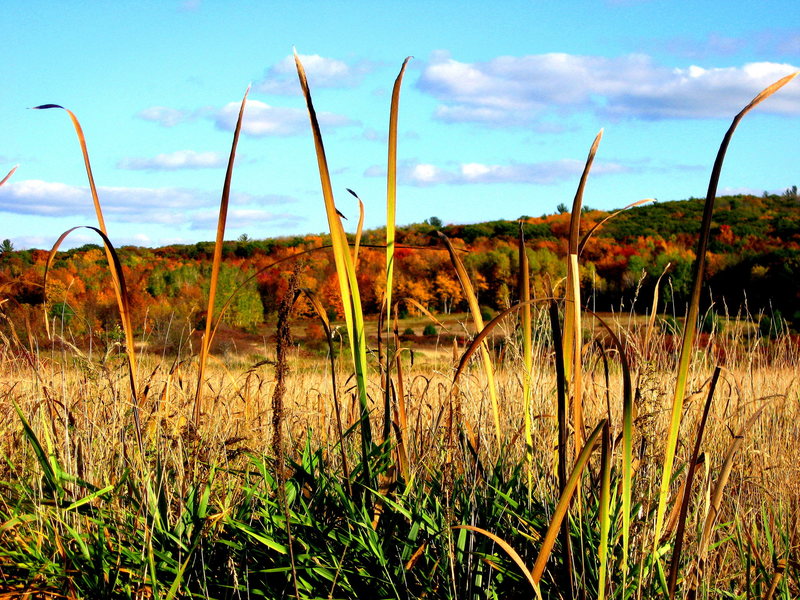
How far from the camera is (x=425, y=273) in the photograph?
703 inches

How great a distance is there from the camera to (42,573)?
1855mm

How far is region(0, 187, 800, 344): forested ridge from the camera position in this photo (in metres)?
12.1

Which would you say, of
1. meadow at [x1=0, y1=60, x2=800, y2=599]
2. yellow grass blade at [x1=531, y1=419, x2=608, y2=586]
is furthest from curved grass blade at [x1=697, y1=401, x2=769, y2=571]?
yellow grass blade at [x1=531, y1=419, x2=608, y2=586]

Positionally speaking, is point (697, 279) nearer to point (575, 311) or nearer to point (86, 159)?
point (575, 311)

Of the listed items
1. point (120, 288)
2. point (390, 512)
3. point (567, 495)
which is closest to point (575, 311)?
point (567, 495)

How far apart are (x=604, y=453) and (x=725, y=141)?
660 millimetres

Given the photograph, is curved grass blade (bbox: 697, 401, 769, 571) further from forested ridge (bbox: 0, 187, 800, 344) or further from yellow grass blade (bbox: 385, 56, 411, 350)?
forested ridge (bbox: 0, 187, 800, 344)

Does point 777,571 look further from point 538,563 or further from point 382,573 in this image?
point 382,573

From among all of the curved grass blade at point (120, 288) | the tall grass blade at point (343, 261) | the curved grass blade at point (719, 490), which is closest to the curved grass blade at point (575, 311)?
the curved grass blade at point (719, 490)

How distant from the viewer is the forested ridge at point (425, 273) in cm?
1212

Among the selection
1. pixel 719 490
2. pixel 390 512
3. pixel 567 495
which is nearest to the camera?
pixel 567 495

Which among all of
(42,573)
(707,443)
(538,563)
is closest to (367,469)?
(538,563)

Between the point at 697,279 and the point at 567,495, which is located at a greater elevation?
the point at 697,279

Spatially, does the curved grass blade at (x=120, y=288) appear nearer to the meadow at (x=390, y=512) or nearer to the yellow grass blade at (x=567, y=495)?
the meadow at (x=390, y=512)
